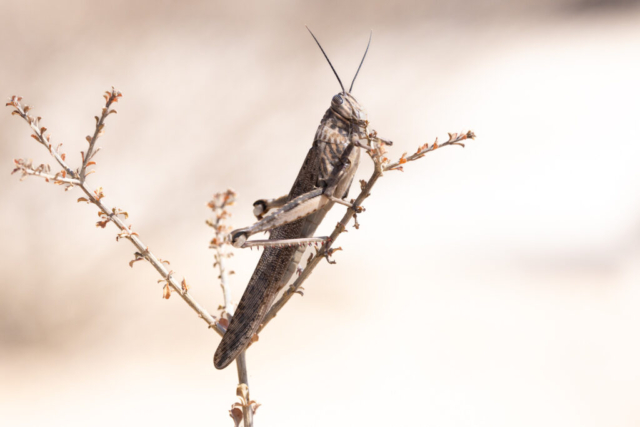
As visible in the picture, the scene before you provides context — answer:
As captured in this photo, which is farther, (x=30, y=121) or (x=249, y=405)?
(x=249, y=405)

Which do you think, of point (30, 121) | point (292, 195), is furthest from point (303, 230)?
point (30, 121)

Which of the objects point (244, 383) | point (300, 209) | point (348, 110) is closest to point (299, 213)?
point (300, 209)

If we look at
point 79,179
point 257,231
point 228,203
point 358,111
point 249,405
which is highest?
point 358,111

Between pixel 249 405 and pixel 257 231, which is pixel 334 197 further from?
pixel 249 405

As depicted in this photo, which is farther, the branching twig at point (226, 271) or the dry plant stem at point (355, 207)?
the dry plant stem at point (355, 207)

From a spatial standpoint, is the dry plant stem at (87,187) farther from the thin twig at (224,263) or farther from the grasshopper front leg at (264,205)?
the grasshopper front leg at (264,205)

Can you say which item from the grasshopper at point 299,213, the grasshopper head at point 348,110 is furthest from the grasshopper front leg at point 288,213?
the grasshopper head at point 348,110

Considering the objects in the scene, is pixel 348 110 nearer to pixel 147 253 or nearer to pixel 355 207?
pixel 355 207

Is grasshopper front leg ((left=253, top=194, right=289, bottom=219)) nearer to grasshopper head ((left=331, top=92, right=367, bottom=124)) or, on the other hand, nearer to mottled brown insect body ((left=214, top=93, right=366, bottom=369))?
mottled brown insect body ((left=214, top=93, right=366, bottom=369))
